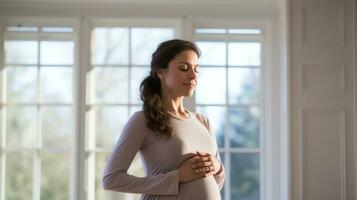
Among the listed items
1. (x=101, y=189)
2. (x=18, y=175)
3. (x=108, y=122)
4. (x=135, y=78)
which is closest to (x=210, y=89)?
(x=135, y=78)

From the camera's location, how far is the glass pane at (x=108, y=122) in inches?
126

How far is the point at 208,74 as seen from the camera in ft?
10.6

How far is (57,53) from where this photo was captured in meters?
3.22

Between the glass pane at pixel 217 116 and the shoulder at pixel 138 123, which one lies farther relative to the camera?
the glass pane at pixel 217 116

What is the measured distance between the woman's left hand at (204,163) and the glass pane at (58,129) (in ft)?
6.38

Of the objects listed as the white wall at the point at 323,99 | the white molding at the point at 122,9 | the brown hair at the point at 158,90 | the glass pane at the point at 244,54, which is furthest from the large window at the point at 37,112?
the brown hair at the point at 158,90

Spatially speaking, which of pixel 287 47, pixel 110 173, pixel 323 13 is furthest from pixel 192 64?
pixel 323 13

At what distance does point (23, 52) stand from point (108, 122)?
2.52ft

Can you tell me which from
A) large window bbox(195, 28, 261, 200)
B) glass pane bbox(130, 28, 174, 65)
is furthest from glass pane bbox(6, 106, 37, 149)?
large window bbox(195, 28, 261, 200)

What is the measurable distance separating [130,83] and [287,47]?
1.08m

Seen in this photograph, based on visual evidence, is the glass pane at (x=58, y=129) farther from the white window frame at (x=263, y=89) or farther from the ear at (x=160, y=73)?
the ear at (x=160, y=73)

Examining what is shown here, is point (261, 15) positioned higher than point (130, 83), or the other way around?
point (261, 15)

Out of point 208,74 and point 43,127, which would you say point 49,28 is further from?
point 208,74

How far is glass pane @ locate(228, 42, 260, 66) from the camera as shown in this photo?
3.25 m
